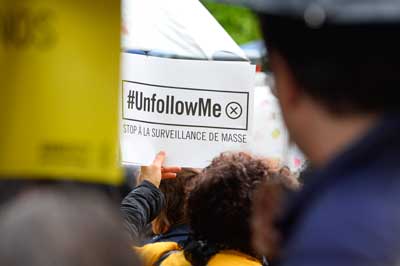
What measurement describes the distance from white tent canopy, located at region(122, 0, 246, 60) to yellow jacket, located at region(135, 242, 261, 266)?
90 cm

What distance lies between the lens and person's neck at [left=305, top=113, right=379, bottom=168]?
1.61 m

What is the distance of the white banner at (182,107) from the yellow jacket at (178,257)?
0.43m

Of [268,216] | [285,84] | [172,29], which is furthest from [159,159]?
[285,84]

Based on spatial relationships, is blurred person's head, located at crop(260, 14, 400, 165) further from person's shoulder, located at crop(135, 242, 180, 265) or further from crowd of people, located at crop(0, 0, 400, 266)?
person's shoulder, located at crop(135, 242, 180, 265)

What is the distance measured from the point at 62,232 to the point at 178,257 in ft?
8.12

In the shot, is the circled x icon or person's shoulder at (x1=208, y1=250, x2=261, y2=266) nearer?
person's shoulder at (x1=208, y1=250, x2=261, y2=266)

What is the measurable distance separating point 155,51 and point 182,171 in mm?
519

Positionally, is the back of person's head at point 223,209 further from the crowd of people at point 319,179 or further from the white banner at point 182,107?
the crowd of people at point 319,179

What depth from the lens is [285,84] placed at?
168 centimetres

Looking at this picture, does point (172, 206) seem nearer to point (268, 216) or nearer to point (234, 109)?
point (234, 109)

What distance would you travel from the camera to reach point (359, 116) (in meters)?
1.62

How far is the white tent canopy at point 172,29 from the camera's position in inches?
180

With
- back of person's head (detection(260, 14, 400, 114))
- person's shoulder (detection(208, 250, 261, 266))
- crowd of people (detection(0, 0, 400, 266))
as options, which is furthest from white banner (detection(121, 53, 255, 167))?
back of person's head (detection(260, 14, 400, 114))

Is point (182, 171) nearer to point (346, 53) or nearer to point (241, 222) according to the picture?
point (241, 222)
